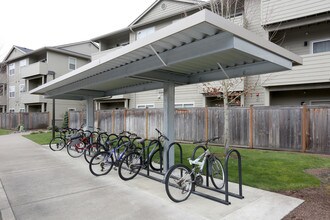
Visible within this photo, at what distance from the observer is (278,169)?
Answer: 272 inches

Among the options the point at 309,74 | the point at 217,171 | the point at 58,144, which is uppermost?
the point at 309,74

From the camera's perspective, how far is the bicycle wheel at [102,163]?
653cm

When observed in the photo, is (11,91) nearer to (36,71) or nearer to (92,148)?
(36,71)

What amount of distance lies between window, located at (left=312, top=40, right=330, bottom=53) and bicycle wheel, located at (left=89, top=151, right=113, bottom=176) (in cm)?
1104

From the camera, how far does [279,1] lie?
1173 centimetres

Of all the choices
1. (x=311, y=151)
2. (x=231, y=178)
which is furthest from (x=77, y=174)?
(x=311, y=151)

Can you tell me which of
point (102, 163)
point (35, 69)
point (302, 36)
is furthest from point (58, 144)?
point (35, 69)

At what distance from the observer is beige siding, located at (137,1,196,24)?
16500 millimetres

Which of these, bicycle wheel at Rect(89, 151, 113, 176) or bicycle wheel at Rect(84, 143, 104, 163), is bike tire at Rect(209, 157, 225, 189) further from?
bicycle wheel at Rect(84, 143, 104, 163)

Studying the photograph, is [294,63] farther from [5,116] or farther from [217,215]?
[5,116]

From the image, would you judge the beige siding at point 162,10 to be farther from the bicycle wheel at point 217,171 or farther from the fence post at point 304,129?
the bicycle wheel at point 217,171

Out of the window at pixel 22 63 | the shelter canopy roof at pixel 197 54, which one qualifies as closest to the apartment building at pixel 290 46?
the shelter canopy roof at pixel 197 54

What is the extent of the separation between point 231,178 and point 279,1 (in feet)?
31.3

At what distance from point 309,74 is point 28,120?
2319 cm
